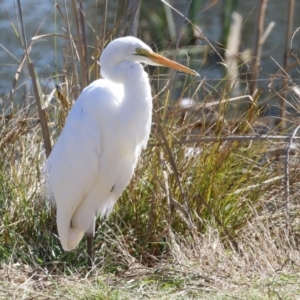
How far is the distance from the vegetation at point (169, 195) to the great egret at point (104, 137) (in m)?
0.18

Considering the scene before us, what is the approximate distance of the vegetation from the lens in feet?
11.0

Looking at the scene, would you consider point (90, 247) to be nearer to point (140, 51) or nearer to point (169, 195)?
point (169, 195)

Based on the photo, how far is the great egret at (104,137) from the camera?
320 centimetres

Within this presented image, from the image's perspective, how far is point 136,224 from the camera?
12.2 feet

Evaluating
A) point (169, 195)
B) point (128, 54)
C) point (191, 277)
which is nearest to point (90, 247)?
point (169, 195)

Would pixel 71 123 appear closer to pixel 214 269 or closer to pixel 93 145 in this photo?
pixel 93 145

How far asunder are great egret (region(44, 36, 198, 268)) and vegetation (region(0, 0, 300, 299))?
0.18 m

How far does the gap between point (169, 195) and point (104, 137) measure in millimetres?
444

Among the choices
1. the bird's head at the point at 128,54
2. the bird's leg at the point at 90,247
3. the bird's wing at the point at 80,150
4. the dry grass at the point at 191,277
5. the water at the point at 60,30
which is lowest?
the water at the point at 60,30

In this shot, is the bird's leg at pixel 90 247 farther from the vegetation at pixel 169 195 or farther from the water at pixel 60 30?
the water at pixel 60 30

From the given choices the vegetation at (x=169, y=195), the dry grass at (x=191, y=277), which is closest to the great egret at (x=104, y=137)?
the vegetation at (x=169, y=195)

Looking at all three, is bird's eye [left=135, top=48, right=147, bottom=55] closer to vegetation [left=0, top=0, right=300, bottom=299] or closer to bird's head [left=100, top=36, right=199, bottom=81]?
bird's head [left=100, top=36, right=199, bottom=81]

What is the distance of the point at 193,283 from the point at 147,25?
22.0 ft

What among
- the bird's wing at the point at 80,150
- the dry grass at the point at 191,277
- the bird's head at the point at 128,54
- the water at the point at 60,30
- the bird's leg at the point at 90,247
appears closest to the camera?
the dry grass at the point at 191,277
